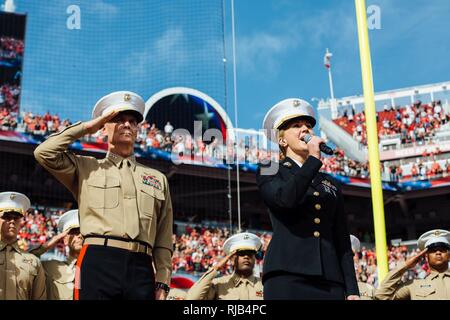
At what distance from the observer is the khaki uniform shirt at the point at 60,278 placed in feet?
18.6

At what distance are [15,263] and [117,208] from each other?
226 centimetres

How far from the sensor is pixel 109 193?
11.0 ft

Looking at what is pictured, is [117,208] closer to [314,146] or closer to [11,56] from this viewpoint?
[314,146]

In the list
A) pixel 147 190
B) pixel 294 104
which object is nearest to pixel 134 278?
pixel 147 190

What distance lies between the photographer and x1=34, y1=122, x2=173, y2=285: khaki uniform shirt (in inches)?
128

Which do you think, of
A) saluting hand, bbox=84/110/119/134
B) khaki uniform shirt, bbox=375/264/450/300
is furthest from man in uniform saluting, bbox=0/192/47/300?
khaki uniform shirt, bbox=375/264/450/300

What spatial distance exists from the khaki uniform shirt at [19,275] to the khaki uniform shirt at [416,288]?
2829 mm

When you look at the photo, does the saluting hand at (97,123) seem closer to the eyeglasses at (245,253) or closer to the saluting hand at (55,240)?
the saluting hand at (55,240)

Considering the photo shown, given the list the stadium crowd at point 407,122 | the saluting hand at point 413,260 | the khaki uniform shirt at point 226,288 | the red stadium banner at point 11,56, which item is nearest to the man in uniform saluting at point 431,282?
the saluting hand at point 413,260

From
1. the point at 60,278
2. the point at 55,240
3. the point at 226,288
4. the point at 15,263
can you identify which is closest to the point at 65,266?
the point at 60,278

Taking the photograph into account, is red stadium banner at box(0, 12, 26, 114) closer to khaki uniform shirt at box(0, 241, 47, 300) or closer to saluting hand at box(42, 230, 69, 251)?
saluting hand at box(42, 230, 69, 251)

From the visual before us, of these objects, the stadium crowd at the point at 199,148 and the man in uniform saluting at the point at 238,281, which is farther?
the stadium crowd at the point at 199,148

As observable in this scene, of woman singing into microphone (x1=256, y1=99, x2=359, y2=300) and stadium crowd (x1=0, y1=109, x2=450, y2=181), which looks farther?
stadium crowd (x1=0, y1=109, x2=450, y2=181)

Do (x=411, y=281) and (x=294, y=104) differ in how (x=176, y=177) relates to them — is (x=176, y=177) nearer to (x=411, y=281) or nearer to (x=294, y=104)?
(x=411, y=281)
